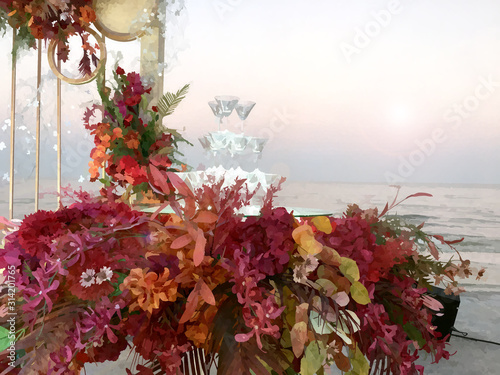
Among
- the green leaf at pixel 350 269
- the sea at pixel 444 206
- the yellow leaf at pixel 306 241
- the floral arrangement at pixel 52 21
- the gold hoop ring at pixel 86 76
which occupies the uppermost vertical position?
the floral arrangement at pixel 52 21

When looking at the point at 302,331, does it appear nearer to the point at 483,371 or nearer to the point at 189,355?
the point at 189,355

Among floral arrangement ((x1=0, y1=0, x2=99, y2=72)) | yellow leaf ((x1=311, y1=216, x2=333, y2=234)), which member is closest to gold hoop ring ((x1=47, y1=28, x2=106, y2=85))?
floral arrangement ((x1=0, y1=0, x2=99, y2=72))

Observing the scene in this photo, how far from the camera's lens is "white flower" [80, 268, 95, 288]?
1.40 ft

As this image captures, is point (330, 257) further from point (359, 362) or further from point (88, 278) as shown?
point (88, 278)

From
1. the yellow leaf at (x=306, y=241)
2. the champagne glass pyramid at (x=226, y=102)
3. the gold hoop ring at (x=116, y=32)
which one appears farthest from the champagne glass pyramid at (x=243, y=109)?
the gold hoop ring at (x=116, y=32)

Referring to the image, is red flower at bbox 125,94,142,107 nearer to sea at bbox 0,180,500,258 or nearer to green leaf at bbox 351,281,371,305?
green leaf at bbox 351,281,371,305

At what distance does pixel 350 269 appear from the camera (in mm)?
440

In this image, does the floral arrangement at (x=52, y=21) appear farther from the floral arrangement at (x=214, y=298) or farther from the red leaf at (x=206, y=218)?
the red leaf at (x=206, y=218)

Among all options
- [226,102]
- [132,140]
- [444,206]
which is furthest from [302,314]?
[444,206]

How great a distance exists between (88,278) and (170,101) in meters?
1.10

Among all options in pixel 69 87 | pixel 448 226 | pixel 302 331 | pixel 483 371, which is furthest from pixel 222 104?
pixel 448 226

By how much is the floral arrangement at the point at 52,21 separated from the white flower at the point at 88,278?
1.27 m

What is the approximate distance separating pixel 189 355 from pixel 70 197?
0.36 m

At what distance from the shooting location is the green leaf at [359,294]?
429 mm
